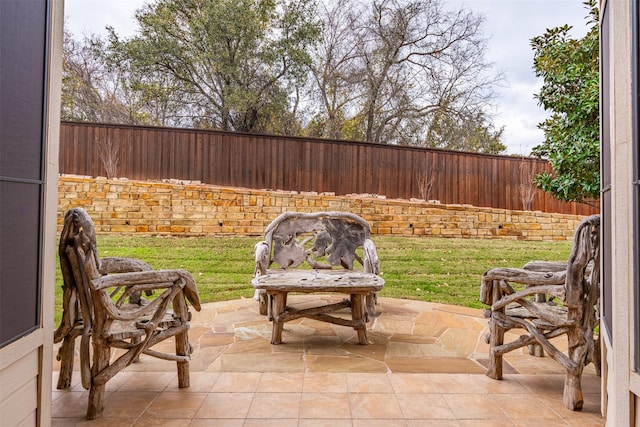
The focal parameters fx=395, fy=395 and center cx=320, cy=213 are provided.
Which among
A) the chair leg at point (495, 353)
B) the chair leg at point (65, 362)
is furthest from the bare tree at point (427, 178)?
the chair leg at point (65, 362)

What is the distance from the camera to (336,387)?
7.82 feet

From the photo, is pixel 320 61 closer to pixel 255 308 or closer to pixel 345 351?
pixel 255 308

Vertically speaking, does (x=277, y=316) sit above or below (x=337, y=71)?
below

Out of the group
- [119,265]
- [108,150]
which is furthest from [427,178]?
[119,265]

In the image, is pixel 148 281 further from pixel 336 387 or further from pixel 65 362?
pixel 336 387

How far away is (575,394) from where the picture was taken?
2.15m

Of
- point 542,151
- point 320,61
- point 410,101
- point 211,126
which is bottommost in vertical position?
point 542,151

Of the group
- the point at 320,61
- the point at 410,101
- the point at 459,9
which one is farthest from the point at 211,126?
the point at 459,9

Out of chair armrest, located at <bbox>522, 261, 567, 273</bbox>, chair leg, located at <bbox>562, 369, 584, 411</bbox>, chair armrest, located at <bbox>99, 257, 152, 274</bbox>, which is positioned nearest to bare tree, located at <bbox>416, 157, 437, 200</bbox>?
chair armrest, located at <bbox>522, 261, 567, 273</bbox>

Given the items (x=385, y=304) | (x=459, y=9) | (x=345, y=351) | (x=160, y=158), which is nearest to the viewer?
(x=345, y=351)

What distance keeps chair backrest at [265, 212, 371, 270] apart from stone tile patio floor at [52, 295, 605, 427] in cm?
84

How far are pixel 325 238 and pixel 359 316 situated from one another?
3.76 ft

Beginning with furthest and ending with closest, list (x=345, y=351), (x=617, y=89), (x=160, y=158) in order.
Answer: (x=160, y=158) < (x=345, y=351) < (x=617, y=89)

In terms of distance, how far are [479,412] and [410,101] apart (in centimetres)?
1427
